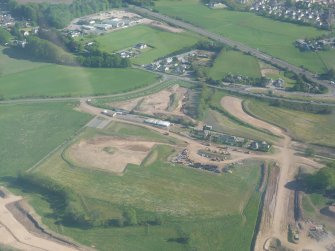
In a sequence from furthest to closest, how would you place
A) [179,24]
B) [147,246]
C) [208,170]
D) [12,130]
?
[179,24] < [12,130] < [208,170] < [147,246]

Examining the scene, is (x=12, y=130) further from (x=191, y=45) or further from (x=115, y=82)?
(x=191, y=45)

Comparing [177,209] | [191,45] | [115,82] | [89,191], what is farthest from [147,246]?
[191,45]

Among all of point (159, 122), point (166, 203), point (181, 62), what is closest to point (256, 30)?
point (181, 62)

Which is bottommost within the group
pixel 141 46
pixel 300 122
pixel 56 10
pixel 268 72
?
pixel 300 122

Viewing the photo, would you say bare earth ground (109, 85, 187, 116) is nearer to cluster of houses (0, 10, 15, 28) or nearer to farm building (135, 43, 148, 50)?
farm building (135, 43, 148, 50)

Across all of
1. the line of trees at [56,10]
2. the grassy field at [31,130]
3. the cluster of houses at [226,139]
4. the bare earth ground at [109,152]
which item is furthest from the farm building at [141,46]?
the bare earth ground at [109,152]

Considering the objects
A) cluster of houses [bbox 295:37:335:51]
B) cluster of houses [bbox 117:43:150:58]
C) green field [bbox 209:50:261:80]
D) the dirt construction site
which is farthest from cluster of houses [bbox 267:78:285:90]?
cluster of houses [bbox 117:43:150:58]

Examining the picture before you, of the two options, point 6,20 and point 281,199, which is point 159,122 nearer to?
point 281,199
